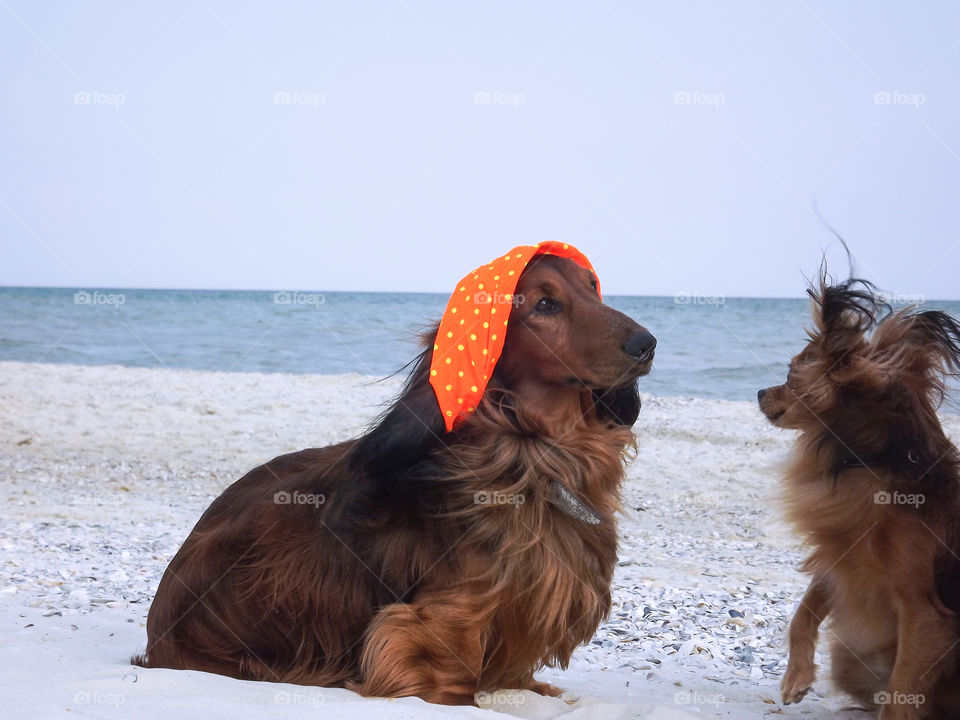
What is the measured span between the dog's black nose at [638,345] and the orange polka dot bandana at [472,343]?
495mm

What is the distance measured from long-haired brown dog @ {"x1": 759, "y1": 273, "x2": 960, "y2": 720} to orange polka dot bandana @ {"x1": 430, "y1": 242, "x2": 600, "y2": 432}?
1.46 m

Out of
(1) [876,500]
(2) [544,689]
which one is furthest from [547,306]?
(2) [544,689]

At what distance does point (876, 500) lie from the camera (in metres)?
3.98

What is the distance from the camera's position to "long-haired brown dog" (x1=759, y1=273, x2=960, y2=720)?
3.81 metres

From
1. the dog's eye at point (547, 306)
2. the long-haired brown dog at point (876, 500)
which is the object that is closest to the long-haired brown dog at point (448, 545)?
the dog's eye at point (547, 306)

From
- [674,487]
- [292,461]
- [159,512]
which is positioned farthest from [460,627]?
[674,487]

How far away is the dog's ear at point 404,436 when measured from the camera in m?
3.80

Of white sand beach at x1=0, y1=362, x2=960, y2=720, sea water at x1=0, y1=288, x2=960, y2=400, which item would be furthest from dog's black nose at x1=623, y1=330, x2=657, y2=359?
sea water at x1=0, y1=288, x2=960, y2=400

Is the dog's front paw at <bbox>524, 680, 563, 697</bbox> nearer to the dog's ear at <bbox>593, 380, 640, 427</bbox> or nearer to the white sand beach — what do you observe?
the white sand beach

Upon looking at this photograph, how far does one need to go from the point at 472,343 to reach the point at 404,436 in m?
0.46

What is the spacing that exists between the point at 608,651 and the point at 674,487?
598 cm

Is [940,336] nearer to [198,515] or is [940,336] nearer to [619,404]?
[619,404]

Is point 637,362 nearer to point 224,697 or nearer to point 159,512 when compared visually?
point 224,697

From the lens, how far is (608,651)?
215 inches
